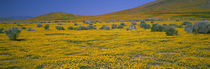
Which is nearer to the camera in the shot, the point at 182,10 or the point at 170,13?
the point at 170,13

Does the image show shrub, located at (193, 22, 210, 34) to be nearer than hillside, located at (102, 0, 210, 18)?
Yes

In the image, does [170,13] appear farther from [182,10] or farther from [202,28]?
[202,28]

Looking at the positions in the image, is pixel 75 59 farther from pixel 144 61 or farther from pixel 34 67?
pixel 144 61

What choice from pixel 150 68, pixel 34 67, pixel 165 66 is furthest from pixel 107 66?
pixel 34 67

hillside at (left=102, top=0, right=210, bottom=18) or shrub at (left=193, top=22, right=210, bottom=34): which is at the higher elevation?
hillside at (left=102, top=0, right=210, bottom=18)

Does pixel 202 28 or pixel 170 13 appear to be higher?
pixel 170 13

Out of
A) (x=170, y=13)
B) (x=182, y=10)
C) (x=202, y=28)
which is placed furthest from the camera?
(x=182, y=10)

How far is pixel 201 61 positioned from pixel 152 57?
2200 millimetres

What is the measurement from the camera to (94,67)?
695cm

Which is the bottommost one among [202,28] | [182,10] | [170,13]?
[202,28]

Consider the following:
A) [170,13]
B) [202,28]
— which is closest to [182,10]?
[170,13]

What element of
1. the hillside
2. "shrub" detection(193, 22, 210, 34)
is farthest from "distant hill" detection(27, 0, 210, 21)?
"shrub" detection(193, 22, 210, 34)

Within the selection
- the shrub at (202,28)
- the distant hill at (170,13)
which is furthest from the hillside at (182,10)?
the shrub at (202,28)

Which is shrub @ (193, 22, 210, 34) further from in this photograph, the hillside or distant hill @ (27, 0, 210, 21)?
distant hill @ (27, 0, 210, 21)
